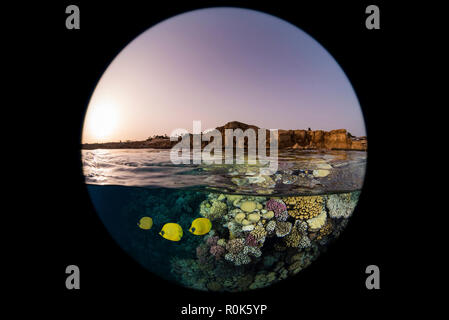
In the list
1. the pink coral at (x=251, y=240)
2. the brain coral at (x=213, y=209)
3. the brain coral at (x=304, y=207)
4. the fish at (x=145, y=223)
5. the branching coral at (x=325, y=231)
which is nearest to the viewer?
the pink coral at (x=251, y=240)

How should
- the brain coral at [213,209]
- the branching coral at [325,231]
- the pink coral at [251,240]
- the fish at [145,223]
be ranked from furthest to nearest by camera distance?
1. the fish at [145,223]
2. the brain coral at [213,209]
3. the branching coral at [325,231]
4. the pink coral at [251,240]

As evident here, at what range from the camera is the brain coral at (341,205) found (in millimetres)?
3457

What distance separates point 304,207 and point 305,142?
3.97 feet

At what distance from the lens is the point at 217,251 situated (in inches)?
125

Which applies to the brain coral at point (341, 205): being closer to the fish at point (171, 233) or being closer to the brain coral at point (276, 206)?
the brain coral at point (276, 206)

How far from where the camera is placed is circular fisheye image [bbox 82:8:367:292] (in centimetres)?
292

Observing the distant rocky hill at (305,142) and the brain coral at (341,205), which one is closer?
the distant rocky hill at (305,142)

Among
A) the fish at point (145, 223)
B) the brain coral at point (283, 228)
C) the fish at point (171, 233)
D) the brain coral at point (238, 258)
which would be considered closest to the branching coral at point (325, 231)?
the brain coral at point (283, 228)

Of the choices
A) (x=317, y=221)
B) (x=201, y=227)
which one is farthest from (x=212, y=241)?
(x=317, y=221)

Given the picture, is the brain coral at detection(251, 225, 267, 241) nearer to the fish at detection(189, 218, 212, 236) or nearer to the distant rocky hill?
the fish at detection(189, 218, 212, 236)

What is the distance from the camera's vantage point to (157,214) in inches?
157
